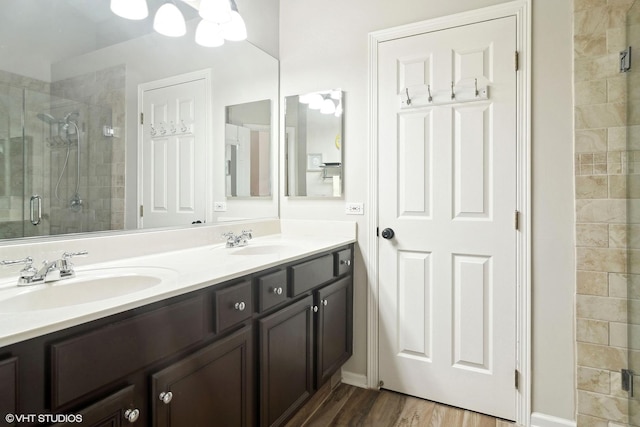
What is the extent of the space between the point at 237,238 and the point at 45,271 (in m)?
0.96

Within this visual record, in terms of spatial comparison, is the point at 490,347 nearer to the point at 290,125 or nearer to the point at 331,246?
the point at 331,246

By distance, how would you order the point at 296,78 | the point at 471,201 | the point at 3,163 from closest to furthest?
the point at 3,163 < the point at 471,201 < the point at 296,78

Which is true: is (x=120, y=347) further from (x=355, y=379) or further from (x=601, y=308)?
(x=601, y=308)

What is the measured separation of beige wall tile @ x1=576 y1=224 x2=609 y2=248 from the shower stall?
2.12 m

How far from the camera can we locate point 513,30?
6.00 ft

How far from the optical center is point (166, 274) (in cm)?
127

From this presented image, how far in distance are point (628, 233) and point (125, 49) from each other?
2.38 m

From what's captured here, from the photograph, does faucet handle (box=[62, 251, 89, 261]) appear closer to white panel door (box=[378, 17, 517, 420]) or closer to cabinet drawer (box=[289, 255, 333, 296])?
cabinet drawer (box=[289, 255, 333, 296])

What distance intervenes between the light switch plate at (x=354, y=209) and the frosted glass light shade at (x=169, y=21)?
4.32ft

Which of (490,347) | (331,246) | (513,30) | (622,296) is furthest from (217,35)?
(622,296)

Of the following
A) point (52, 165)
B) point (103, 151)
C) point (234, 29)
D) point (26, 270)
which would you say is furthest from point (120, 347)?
point (234, 29)

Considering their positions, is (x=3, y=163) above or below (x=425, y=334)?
above

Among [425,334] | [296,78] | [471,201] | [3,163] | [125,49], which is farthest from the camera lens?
[296,78]

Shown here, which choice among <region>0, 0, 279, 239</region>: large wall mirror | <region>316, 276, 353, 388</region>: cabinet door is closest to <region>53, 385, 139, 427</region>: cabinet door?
<region>0, 0, 279, 239</region>: large wall mirror
